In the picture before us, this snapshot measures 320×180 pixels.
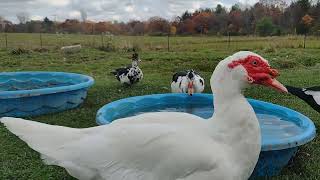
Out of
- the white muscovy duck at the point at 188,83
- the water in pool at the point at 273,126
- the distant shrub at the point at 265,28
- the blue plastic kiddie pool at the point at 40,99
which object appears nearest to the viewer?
the water in pool at the point at 273,126

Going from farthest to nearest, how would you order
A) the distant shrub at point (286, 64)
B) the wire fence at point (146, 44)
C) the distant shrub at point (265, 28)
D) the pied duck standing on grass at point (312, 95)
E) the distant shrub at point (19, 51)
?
1. the distant shrub at point (265, 28)
2. the wire fence at point (146, 44)
3. the distant shrub at point (19, 51)
4. the distant shrub at point (286, 64)
5. the pied duck standing on grass at point (312, 95)

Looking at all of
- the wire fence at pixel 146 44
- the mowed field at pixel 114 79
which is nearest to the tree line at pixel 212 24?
the wire fence at pixel 146 44

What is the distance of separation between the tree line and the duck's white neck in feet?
96.5

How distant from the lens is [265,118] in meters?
5.93

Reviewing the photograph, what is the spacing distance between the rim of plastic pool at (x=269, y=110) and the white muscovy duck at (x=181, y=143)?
54.8 inches

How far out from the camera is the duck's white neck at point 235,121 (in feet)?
8.59

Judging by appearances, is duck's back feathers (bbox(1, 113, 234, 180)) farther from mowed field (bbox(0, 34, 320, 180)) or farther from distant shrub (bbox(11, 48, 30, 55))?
distant shrub (bbox(11, 48, 30, 55))

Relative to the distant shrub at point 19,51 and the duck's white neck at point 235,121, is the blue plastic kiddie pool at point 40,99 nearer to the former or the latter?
the duck's white neck at point 235,121

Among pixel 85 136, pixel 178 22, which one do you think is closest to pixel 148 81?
pixel 85 136

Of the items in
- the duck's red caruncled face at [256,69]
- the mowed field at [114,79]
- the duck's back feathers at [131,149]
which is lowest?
the mowed field at [114,79]

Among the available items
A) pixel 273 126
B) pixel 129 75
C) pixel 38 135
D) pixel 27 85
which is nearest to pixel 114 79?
pixel 129 75

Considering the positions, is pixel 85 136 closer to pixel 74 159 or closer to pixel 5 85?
pixel 74 159

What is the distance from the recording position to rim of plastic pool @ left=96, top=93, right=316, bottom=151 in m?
4.04

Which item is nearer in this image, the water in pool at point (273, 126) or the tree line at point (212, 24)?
the water in pool at point (273, 126)
